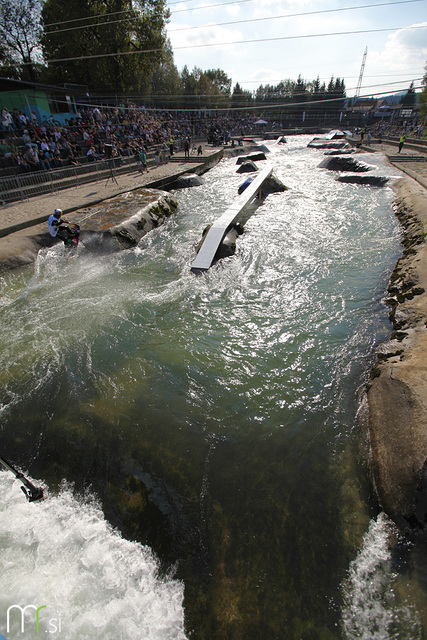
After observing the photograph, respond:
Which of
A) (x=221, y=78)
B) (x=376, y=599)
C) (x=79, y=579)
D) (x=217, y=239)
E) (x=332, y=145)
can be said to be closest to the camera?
(x=376, y=599)

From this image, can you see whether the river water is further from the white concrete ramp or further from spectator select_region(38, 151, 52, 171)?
spectator select_region(38, 151, 52, 171)

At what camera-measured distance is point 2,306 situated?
23.2 ft

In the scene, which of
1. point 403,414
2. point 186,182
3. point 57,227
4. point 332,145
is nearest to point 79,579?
point 403,414

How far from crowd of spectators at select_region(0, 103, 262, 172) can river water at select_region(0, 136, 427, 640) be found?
10.9m

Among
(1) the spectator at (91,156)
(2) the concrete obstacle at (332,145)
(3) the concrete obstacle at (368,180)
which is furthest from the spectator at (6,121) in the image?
(2) the concrete obstacle at (332,145)

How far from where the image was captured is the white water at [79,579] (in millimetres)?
2592

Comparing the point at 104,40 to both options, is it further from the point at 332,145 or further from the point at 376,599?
the point at 376,599

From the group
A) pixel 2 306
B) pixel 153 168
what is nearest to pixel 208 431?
pixel 2 306

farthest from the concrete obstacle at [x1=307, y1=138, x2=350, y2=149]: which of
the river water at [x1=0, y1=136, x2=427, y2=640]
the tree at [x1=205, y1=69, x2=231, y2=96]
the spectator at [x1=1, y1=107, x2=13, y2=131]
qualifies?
the tree at [x1=205, y1=69, x2=231, y2=96]

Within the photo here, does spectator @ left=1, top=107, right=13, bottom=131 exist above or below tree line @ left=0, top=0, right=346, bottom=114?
below

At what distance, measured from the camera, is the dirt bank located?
310 centimetres

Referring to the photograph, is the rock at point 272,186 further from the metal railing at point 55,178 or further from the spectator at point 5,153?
the spectator at point 5,153

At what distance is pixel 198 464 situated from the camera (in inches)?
146

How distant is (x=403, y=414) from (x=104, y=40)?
39.0 meters
